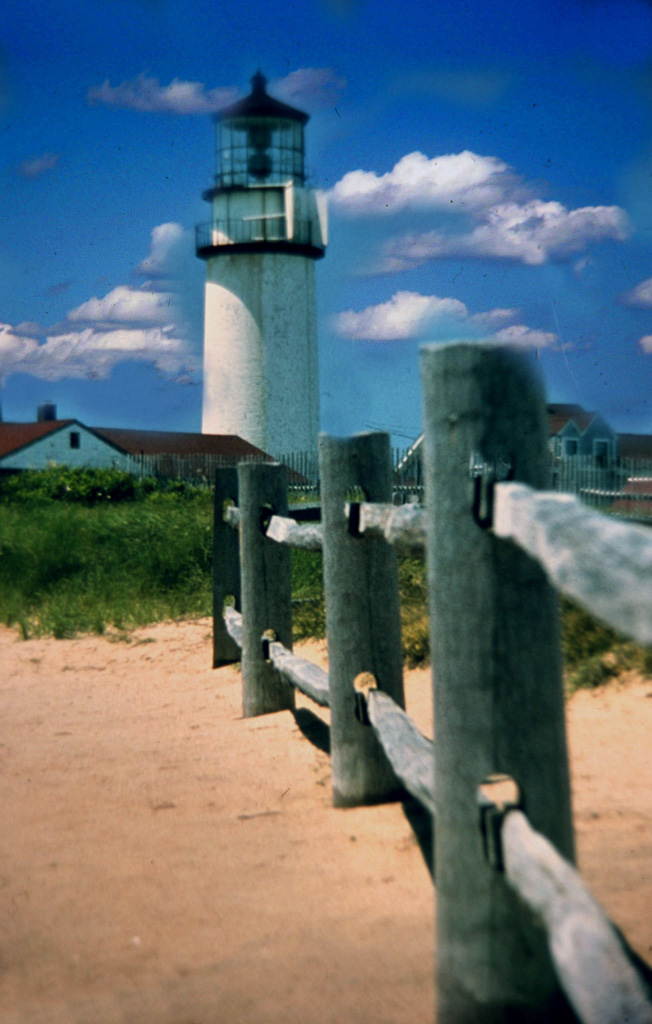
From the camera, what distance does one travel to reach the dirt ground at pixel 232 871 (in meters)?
2.01

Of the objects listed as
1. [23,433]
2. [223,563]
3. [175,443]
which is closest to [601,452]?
[223,563]

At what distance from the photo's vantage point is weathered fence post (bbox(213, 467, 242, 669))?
5793 millimetres

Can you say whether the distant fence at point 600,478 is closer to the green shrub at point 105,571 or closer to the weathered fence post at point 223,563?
the green shrub at point 105,571

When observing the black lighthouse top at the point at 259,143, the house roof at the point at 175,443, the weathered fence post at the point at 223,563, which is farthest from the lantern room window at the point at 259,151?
the weathered fence post at the point at 223,563

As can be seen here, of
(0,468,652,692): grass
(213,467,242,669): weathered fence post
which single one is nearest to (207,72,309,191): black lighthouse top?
(0,468,652,692): grass

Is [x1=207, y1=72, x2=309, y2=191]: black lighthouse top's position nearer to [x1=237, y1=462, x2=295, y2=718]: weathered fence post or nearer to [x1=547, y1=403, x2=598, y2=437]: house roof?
[x1=547, y1=403, x2=598, y2=437]: house roof

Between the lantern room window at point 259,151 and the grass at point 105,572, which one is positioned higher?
the lantern room window at point 259,151

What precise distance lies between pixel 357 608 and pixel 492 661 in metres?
1.43

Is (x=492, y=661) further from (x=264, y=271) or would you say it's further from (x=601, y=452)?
(x=264, y=271)

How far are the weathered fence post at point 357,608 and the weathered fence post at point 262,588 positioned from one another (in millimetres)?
1463

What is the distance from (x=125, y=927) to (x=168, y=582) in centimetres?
591

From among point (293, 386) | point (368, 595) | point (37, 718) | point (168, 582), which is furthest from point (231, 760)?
point (293, 386)

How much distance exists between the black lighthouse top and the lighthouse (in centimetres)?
3

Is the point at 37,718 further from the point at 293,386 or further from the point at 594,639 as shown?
the point at 293,386
